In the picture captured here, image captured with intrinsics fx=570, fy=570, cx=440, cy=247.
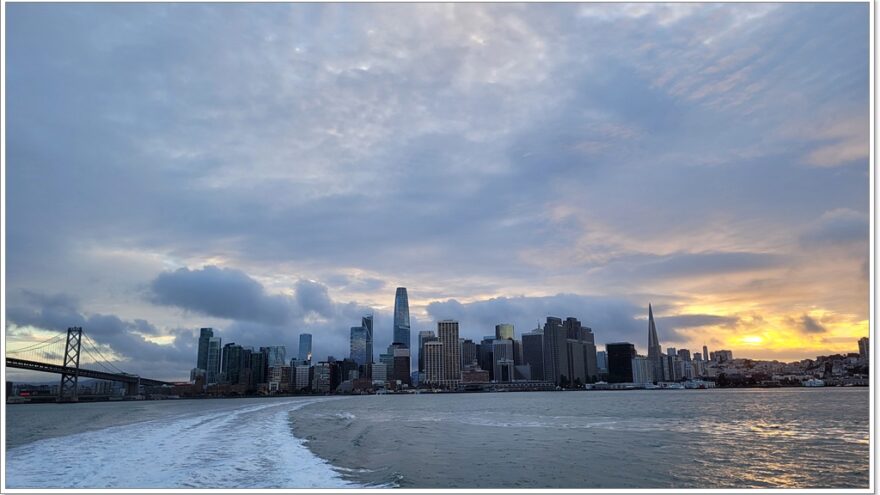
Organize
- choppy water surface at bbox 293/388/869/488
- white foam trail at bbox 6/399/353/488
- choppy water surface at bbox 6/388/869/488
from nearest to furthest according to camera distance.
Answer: white foam trail at bbox 6/399/353/488
choppy water surface at bbox 6/388/869/488
choppy water surface at bbox 293/388/869/488

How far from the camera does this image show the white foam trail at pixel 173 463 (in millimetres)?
16016

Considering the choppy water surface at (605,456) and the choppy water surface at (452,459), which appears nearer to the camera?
the choppy water surface at (452,459)

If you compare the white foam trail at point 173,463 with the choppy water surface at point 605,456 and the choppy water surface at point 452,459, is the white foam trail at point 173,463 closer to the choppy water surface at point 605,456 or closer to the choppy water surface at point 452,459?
the choppy water surface at point 452,459

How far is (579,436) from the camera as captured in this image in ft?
93.3

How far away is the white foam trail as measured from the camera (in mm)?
16016

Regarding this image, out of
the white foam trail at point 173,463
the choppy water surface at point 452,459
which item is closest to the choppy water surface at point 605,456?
the choppy water surface at point 452,459

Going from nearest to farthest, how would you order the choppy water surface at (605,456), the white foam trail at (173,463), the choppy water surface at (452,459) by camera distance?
the white foam trail at (173,463)
the choppy water surface at (452,459)
the choppy water surface at (605,456)

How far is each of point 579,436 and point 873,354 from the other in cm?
1938

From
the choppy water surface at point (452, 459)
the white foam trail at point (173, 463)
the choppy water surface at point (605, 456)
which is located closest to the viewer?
the white foam trail at point (173, 463)

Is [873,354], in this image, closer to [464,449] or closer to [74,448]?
[464,449]

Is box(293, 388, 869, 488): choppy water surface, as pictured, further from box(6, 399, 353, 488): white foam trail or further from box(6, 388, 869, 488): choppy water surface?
box(6, 399, 353, 488): white foam trail

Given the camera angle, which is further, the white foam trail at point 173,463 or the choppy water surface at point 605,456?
the choppy water surface at point 605,456

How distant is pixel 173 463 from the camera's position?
18.8m

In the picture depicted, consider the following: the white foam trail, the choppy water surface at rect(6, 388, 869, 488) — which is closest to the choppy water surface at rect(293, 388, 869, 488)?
the choppy water surface at rect(6, 388, 869, 488)
